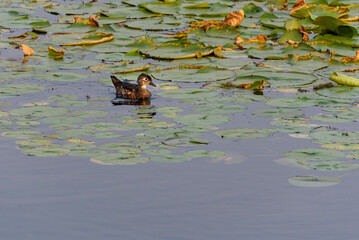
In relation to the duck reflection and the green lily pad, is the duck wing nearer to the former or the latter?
the duck reflection

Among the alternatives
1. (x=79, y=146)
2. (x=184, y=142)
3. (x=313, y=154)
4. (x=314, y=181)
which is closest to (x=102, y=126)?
(x=79, y=146)

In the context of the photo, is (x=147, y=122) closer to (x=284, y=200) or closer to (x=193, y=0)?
(x=284, y=200)

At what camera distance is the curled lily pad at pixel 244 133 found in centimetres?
1038

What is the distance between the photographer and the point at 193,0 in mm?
20516

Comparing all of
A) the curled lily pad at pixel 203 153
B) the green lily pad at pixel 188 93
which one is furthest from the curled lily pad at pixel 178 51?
the curled lily pad at pixel 203 153

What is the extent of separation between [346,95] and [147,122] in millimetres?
3502

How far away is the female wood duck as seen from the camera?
1288cm

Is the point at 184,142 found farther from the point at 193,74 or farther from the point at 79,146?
the point at 193,74

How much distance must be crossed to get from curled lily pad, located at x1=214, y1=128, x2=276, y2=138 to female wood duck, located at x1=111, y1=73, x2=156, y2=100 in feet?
8.70

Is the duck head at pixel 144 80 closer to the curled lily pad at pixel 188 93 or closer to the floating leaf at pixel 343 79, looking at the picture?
the curled lily pad at pixel 188 93

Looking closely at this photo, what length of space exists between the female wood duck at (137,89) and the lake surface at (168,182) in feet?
1.48

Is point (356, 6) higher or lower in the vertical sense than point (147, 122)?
higher

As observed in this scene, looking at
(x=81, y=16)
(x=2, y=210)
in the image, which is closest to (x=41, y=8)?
(x=81, y=16)

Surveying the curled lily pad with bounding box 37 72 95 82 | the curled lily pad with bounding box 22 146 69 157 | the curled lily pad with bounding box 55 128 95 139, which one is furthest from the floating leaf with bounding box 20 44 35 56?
the curled lily pad with bounding box 22 146 69 157
